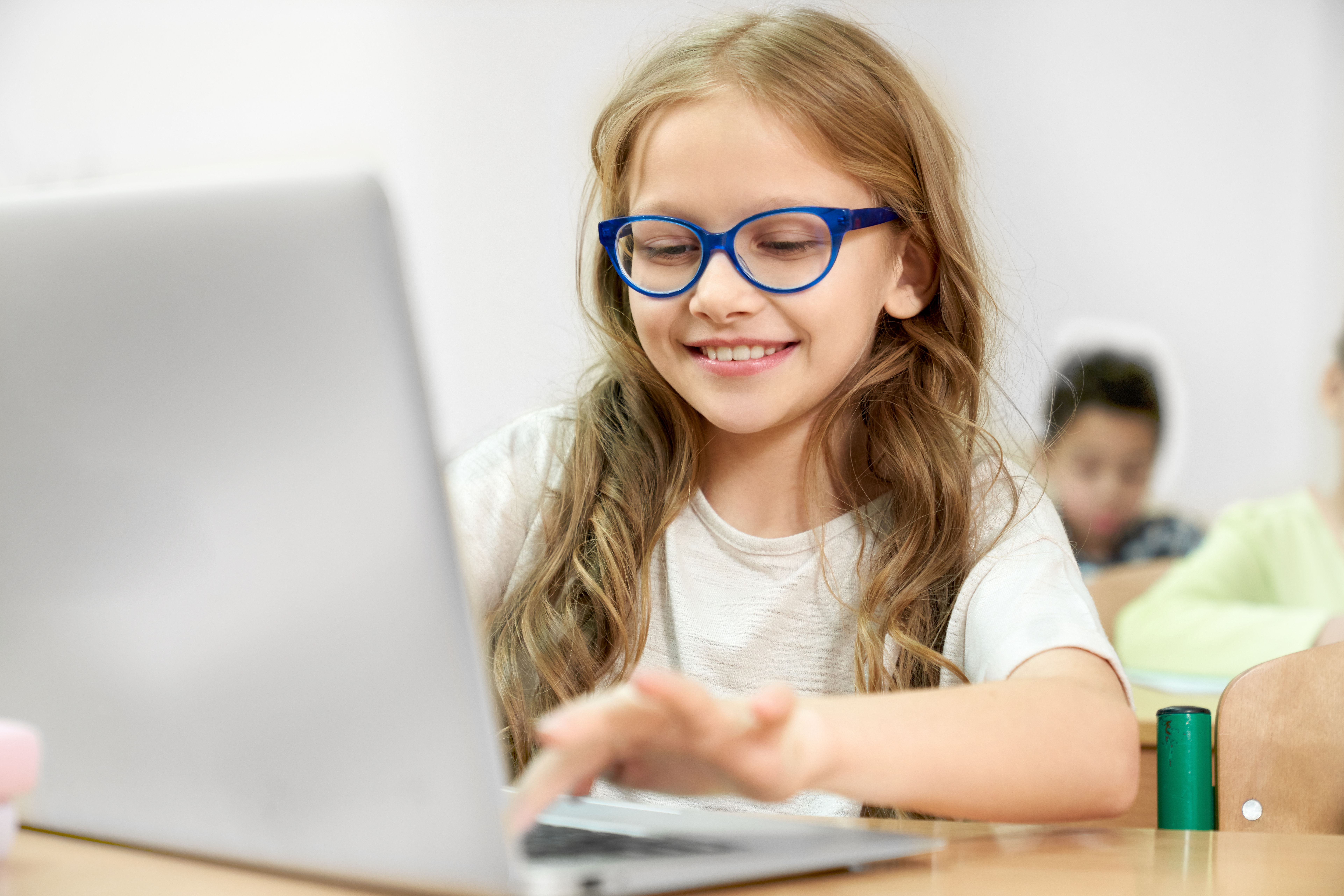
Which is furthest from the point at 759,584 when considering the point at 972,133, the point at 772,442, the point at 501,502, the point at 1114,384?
the point at 1114,384

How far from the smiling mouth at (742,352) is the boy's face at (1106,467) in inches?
95.1

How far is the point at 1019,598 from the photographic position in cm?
85

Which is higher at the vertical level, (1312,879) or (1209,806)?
(1312,879)

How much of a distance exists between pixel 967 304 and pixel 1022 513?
0.61ft

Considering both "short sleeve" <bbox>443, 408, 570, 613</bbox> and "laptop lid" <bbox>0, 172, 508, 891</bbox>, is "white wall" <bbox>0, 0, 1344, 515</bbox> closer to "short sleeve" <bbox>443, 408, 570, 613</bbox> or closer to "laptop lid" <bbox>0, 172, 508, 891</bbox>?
"short sleeve" <bbox>443, 408, 570, 613</bbox>

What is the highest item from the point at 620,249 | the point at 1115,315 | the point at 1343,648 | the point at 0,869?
the point at 620,249

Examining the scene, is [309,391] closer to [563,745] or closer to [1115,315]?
[563,745]

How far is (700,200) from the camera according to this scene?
36.8 inches

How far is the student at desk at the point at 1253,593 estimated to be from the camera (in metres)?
1.55

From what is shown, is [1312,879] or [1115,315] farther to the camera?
[1115,315]

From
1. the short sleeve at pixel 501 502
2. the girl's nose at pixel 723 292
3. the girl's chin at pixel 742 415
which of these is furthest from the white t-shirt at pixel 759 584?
the girl's nose at pixel 723 292

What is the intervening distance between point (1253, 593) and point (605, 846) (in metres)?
2.11

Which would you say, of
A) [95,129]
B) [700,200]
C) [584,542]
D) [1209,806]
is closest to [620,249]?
[700,200]

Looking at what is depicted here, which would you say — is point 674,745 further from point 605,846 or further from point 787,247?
point 787,247
